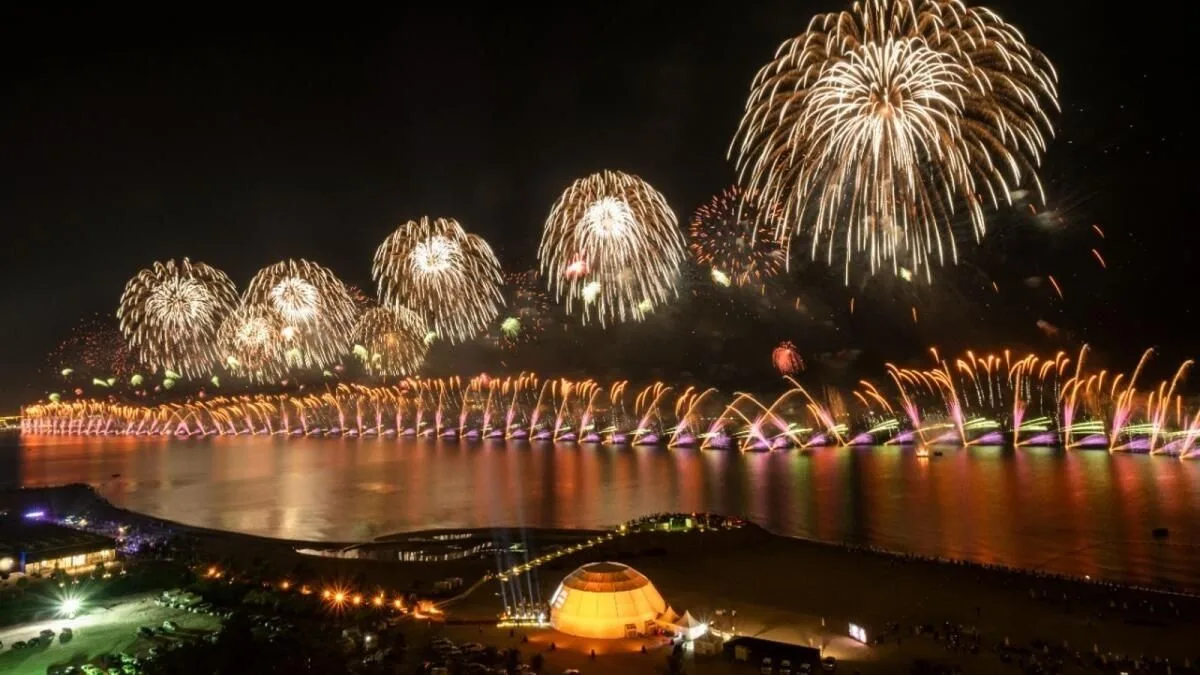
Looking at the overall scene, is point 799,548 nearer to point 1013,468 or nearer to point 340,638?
point 340,638

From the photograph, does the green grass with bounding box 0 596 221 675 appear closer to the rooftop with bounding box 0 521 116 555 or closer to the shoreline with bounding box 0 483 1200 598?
the rooftop with bounding box 0 521 116 555

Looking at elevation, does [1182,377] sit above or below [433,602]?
above

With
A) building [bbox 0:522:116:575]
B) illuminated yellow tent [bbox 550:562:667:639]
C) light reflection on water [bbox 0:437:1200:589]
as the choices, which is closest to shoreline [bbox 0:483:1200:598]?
light reflection on water [bbox 0:437:1200:589]

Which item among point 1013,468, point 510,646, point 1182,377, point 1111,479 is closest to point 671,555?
point 510,646

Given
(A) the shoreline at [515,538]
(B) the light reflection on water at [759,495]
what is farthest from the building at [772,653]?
(B) the light reflection on water at [759,495]

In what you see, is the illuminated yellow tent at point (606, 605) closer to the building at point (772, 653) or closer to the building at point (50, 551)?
the building at point (772, 653)

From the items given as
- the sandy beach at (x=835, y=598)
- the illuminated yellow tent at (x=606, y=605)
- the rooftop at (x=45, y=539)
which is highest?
the rooftop at (x=45, y=539)
